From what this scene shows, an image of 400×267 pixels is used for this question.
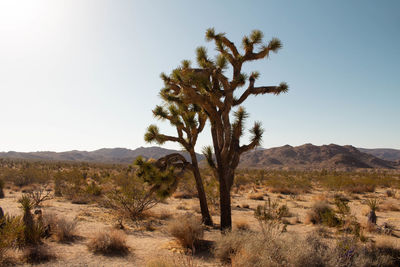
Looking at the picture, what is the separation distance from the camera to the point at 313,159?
8050cm

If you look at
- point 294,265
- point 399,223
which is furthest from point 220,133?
point 399,223

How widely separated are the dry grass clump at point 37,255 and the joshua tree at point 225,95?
4805mm

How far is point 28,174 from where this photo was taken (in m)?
20.8

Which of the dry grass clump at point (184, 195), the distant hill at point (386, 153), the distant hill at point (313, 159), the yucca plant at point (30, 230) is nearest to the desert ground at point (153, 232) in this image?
the yucca plant at point (30, 230)

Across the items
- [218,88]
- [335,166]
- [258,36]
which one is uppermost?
[258,36]

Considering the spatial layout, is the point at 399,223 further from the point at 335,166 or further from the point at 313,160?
the point at 313,160

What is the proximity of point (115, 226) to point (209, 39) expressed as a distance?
7521 millimetres

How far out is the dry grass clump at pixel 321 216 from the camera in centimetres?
924

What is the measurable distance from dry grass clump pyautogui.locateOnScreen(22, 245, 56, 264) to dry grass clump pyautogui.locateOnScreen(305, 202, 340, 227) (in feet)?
28.7

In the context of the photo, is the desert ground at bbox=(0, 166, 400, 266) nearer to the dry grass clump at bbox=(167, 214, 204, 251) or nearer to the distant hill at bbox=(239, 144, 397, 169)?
the dry grass clump at bbox=(167, 214, 204, 251)

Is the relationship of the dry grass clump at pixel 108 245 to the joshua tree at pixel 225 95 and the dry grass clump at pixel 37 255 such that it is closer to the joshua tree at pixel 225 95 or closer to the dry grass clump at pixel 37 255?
the dry grass clump at pixel 37 255

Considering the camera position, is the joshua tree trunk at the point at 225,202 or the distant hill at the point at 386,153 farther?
the distant hill at the point at 386,153

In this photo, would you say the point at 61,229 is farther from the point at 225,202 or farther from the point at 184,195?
the point at 184,195

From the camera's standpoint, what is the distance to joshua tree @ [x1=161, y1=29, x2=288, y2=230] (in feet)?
25.6
